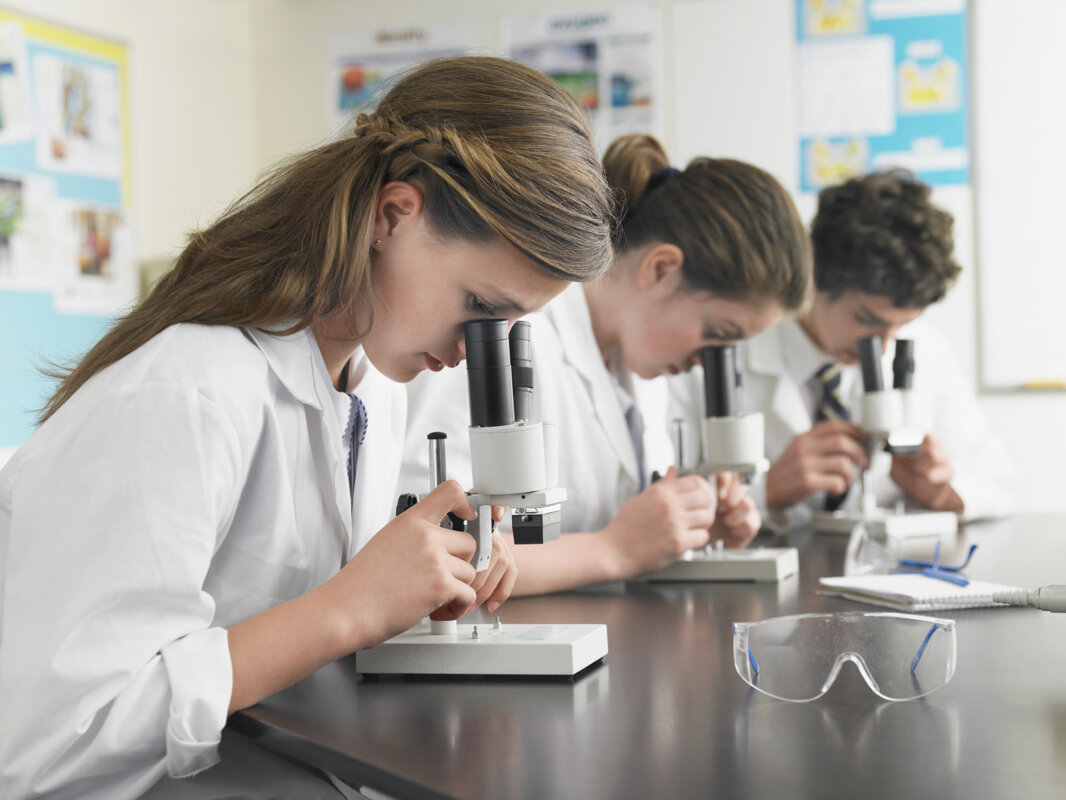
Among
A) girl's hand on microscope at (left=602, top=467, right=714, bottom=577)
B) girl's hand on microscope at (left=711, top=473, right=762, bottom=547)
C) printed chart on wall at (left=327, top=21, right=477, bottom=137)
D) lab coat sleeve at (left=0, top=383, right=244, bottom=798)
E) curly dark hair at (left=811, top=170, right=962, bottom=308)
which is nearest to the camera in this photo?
lab coat sleeve at (left=0, top=383, right=244, bottom=798)

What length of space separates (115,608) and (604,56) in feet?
10.6

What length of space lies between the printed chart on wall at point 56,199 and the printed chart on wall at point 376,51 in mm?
840

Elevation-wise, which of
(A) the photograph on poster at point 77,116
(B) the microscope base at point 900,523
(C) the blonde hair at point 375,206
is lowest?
(B) the microscope base at point 900,523

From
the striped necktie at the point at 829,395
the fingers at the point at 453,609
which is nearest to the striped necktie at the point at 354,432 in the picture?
the fingers at the point at 453,609

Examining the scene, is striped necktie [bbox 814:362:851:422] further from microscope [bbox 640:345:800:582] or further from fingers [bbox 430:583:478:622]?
fingers [bbox 430:583:478:622]

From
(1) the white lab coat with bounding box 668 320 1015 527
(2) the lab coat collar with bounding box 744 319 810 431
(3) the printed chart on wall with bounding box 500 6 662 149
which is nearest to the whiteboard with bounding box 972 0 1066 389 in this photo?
(1) the white lab coat with bounding box 668 320 1015 527

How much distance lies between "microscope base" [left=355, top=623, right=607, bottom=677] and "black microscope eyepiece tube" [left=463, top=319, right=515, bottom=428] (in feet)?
0.72

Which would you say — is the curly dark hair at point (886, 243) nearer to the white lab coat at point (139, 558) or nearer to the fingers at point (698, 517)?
the fingers at point (698, 517)

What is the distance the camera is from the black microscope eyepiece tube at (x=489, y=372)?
990 millimetres

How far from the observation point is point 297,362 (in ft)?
3.76

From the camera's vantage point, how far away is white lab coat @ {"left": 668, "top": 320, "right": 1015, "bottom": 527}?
7.80 feet

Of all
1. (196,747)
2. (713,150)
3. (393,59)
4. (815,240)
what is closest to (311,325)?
(196,747)

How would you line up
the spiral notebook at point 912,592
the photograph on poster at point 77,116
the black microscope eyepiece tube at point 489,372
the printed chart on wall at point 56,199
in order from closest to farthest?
1. the black microscope eyepiece tube at point 489,372
2. the spiral notebook at point 912,592
3. the printed chart on wall at point 56,199
4. the photograph on poster at point 77,116

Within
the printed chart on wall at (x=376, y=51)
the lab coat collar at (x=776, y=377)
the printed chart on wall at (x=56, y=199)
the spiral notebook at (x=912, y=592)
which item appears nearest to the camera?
the spiral notebook at (x=912, y=592)
